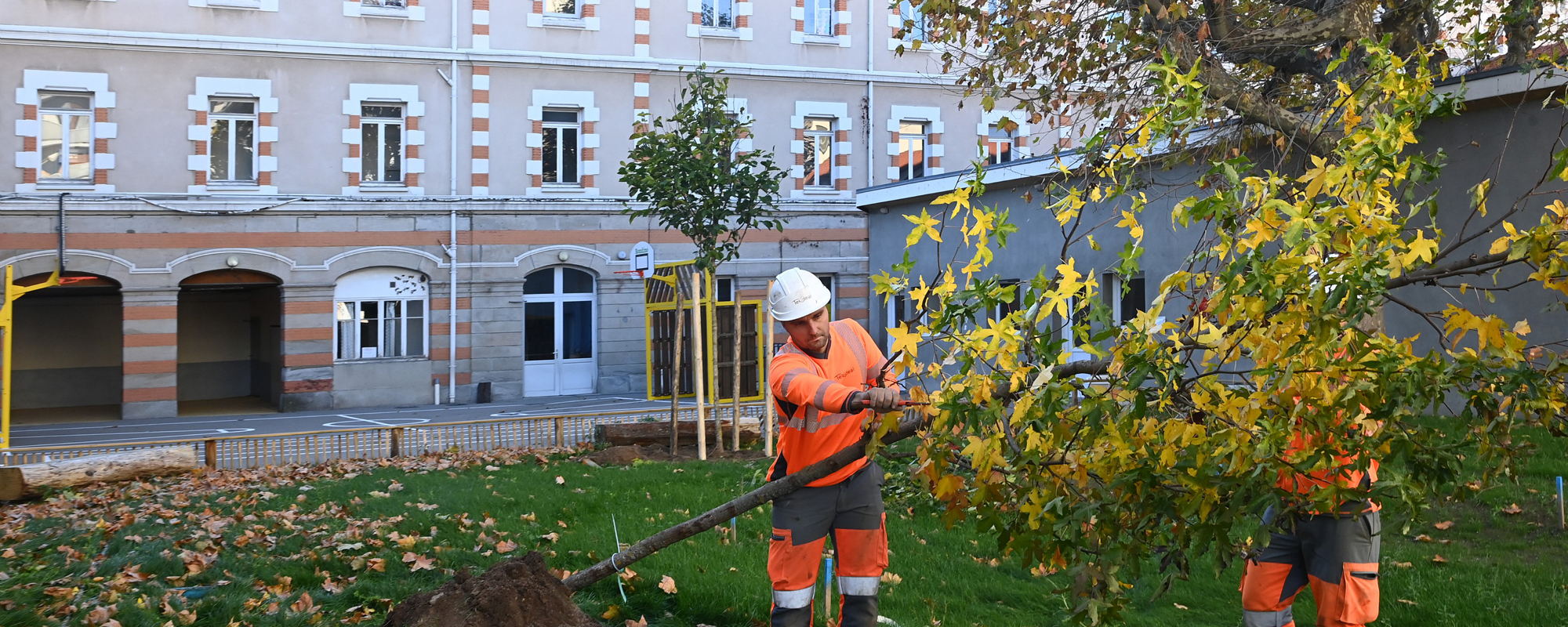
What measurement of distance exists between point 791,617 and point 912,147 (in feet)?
76.7

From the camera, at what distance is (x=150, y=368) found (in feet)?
71.8

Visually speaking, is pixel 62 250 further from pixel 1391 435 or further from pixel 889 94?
pixel 1391 435

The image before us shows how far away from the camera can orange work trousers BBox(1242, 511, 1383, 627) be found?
14.6 feet

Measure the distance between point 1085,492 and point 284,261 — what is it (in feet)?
73.0

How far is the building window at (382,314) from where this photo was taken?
23172 mm

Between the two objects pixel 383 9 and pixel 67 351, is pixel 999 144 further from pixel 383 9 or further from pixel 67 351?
pixel 67 351

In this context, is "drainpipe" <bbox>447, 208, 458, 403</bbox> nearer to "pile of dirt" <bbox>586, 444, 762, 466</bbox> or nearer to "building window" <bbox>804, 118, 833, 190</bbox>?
"building window" <bbox>804, 118, 833, 190</bbox>

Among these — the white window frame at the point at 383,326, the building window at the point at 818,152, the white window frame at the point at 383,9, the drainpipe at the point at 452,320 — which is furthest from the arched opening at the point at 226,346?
A: the building window at the point at 818,152

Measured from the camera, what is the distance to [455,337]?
23.8 meters

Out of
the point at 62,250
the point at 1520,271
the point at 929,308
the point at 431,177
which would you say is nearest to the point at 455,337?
the point at 431,177

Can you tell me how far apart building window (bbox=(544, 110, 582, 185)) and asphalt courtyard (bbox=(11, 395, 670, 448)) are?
16.3ft

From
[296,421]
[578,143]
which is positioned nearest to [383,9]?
[578,143]

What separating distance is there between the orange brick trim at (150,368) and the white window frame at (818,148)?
14126mm

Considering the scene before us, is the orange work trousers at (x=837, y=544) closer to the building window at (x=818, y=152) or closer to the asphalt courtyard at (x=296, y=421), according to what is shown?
the asphalt courtyard at (x=296, y=421)
